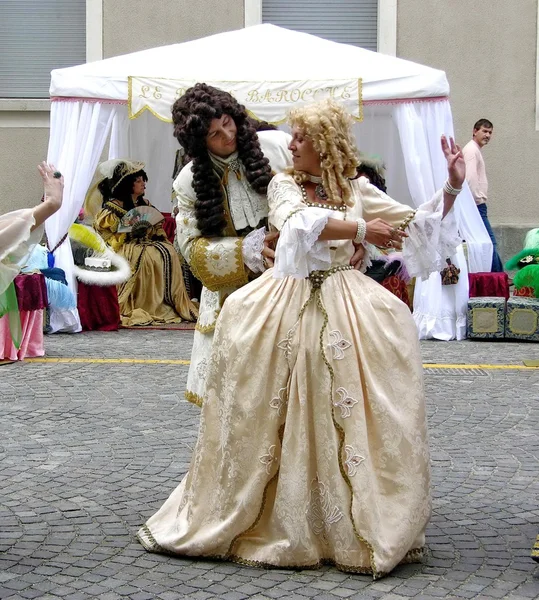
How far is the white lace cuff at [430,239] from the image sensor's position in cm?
422

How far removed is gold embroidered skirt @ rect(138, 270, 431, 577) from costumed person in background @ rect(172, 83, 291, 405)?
16 centimetres

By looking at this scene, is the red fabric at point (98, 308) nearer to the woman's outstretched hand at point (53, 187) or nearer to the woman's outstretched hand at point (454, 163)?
the woman's outstretched hand at point (53, 187)

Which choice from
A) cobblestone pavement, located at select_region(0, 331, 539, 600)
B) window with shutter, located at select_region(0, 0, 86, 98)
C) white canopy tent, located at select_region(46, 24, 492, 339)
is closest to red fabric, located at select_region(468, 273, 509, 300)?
white canopy tent, located at select_region(46, 24, 492, 339)

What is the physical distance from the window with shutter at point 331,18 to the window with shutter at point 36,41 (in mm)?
2347

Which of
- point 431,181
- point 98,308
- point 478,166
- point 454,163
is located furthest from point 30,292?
point 478,166

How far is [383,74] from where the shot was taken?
408 inches

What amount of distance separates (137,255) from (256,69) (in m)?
2.19

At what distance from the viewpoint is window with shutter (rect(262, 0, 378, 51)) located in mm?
14367

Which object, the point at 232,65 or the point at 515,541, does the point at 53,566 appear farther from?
the point at 232,65

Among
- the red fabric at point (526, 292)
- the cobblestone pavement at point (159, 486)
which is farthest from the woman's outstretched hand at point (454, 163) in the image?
the red fabric at point (526, 292)

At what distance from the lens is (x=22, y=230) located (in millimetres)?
4125

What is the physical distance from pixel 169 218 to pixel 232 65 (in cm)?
218

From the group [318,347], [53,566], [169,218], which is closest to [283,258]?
[318,347]

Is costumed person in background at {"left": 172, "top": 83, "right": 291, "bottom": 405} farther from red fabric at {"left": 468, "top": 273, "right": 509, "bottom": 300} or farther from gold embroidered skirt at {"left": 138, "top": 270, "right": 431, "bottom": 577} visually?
red fabric at {"left": 468, "top": 273, "right": 509, "bottom": 300}
